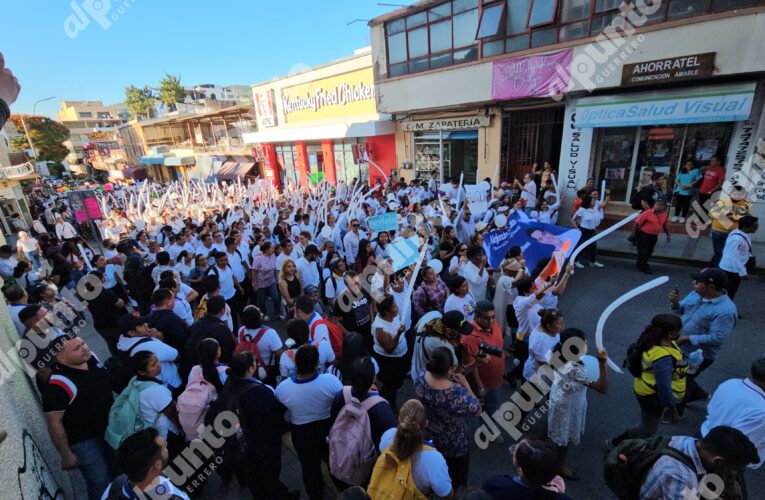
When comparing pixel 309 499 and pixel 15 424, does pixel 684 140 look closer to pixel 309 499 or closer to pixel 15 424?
pixel 309 499

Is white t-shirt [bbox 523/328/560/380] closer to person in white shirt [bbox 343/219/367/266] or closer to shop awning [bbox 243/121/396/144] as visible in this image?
person in white shirt [bbox 343/219/367/266]

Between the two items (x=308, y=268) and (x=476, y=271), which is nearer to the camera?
(x=476, y=271)

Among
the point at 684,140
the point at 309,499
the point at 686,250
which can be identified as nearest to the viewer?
the point at 309,499

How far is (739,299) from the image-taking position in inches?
235

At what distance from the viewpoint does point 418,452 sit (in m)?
2.08

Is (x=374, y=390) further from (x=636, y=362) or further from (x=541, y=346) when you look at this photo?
(x=636, y=362)

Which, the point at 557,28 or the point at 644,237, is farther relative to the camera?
the point at 557,28

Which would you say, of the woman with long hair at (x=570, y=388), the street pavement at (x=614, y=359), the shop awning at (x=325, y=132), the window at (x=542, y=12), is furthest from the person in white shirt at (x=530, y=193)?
the shop awning at (x=325, y=132)

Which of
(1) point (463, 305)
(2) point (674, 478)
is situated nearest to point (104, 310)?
(1) point (463, 305)

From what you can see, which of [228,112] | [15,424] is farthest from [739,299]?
[228,112]

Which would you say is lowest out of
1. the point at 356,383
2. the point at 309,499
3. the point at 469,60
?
the point at 309,499

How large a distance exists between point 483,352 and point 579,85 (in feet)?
30.8

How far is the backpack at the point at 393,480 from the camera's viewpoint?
202 centimetres

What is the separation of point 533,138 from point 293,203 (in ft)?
26.8
